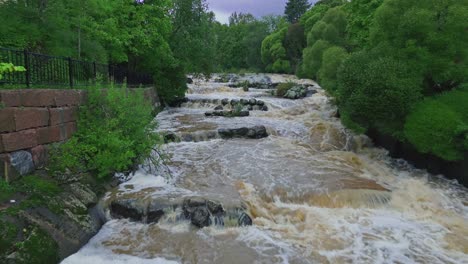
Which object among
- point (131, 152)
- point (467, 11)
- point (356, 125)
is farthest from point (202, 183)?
point (467, 11)

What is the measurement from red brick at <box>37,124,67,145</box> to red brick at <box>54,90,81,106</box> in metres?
0.56

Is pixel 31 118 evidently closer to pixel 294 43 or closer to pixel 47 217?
pixel 47 217

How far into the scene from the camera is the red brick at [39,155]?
6.89 metres

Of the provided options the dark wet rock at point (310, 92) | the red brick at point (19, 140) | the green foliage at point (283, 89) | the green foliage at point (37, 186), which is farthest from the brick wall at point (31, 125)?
the dark wet rock at point (310, 92)

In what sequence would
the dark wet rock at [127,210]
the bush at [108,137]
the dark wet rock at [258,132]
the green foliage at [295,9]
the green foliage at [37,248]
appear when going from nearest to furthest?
the green foliage at [37,248] < the dark wet rock at [127,210] < the bush at [108,137] < the dark wet rock at [258,132] < the green foliage at [295,9]

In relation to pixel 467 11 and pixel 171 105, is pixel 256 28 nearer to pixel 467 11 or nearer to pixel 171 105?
pixel 171 105

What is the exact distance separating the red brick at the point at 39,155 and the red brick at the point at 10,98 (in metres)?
1.05

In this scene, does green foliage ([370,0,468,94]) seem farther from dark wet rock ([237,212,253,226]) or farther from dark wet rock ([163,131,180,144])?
dark wet rock ([163,131,180,144])

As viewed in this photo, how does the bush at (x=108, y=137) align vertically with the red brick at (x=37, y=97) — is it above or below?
below

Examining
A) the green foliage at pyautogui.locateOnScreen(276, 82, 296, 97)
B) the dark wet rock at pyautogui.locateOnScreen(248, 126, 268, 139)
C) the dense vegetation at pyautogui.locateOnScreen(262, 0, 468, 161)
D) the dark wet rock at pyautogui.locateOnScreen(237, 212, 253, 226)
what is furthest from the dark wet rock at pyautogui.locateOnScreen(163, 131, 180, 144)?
the green foliage at pyautogui.locateOnScreen(276, 82, 296, 97)

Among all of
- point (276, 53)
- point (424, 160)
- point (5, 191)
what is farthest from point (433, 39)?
point (276, 53)

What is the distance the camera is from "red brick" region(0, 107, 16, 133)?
6.03 metres

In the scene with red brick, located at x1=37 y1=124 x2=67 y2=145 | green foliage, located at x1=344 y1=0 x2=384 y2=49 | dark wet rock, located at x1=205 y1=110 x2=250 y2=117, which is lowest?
dark wet rock, located at x1=205 y1=110 x2=250 y2=117

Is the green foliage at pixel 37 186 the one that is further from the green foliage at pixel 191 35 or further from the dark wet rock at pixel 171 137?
the green foliage at pixel 191 35
